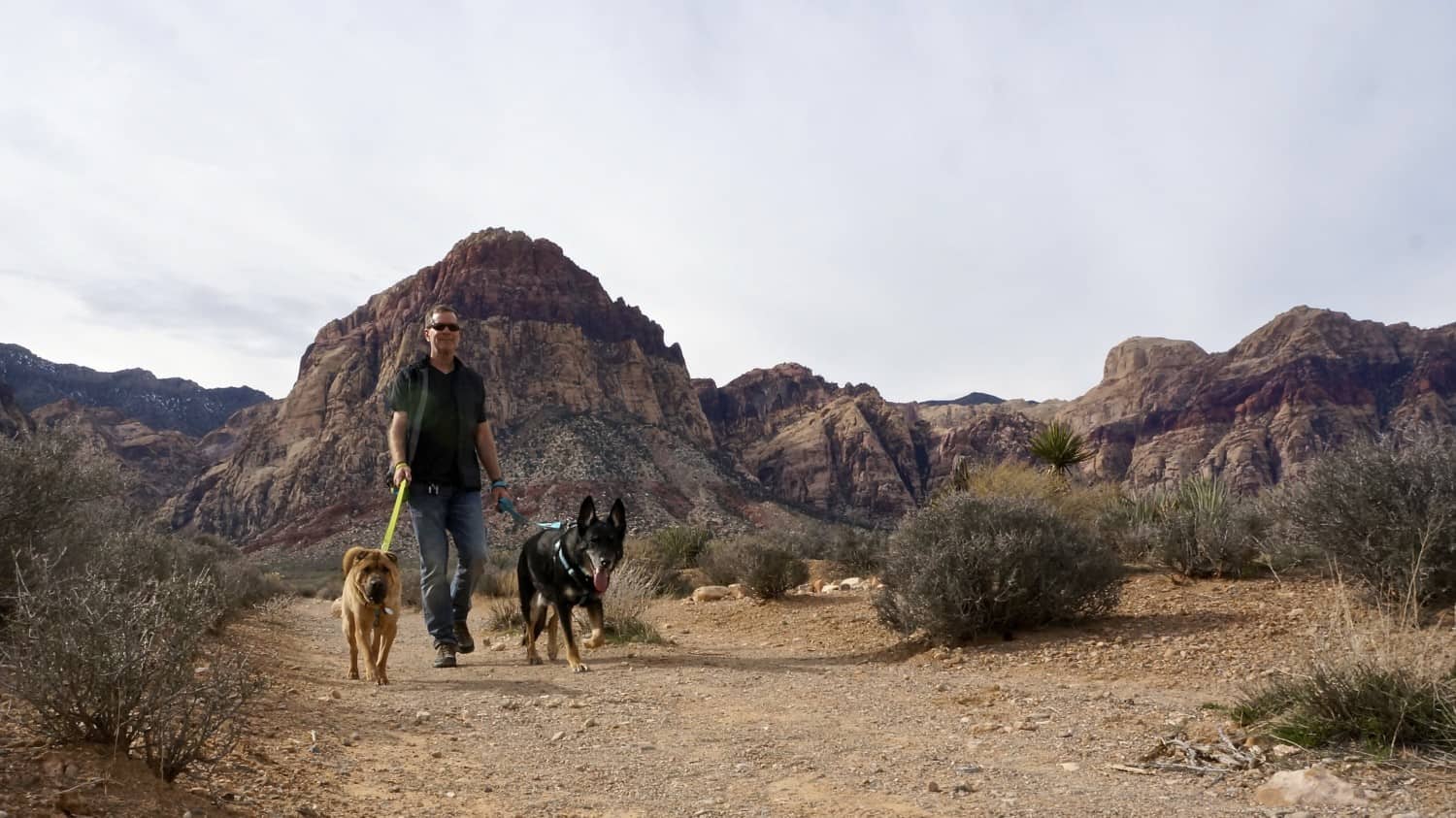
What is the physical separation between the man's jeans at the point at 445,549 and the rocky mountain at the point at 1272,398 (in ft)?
303

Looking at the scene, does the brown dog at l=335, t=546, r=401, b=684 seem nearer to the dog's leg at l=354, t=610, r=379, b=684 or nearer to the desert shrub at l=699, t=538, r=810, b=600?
the dog's leg at l=354, t=610, r=379, b=684

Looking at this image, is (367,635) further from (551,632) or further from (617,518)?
(617,518)

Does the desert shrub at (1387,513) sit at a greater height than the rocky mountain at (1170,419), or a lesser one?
lesser

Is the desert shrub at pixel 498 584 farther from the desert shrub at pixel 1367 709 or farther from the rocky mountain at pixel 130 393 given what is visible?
the rocky mountain at pixel 130 393

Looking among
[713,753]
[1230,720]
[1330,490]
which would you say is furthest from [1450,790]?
[1330,490]

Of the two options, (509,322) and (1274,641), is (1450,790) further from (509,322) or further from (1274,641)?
(509,322)

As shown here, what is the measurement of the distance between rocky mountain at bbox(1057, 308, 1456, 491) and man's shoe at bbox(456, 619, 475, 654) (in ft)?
303

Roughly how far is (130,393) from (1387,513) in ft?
491

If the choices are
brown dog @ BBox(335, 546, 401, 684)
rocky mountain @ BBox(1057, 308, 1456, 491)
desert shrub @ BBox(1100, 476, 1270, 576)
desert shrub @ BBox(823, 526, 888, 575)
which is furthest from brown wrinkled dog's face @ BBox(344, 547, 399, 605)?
rocky mountain @ BBox(1057, 308, 1456, 491)

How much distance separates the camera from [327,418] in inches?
3474

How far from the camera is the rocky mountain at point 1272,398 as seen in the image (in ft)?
304

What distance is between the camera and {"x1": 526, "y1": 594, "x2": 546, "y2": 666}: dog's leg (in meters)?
7.48

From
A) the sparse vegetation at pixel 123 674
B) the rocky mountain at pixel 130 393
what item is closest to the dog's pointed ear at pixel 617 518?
the sparse vegetation at pixel 123 674

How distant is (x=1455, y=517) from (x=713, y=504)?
6492cm
